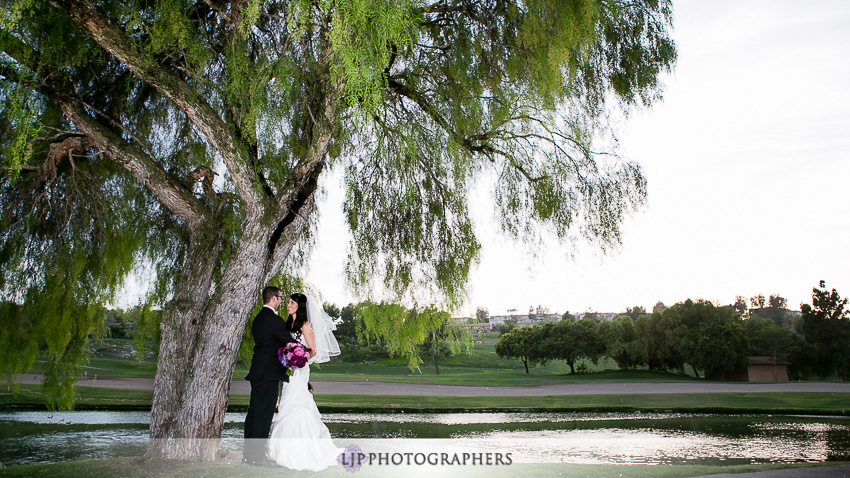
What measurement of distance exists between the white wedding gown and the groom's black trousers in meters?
0.12

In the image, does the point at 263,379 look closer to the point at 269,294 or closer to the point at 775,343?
the point at 269,294

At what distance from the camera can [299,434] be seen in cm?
471

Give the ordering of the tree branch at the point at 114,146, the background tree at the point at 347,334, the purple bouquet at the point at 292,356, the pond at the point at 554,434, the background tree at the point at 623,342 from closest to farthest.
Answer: the purple bouquet at the point at 292,356, the tree branch at the point at 114,146, the pond at the point at 554,434, the background tree at the point at 623,342, the background tree at the point at 347,334

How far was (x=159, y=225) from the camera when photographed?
289 inches

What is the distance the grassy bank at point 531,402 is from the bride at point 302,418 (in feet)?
38.5

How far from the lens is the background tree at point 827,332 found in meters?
33.6

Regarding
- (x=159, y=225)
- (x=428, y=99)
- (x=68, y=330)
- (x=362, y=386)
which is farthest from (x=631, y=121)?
(x=362, y=386)

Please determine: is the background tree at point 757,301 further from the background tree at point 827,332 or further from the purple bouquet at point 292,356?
the purple bouquet at point 292,356

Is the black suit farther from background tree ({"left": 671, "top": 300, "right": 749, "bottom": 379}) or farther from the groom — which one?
background tree ({"left": 671, "top": 300, "right": 749, "bottom": 379})

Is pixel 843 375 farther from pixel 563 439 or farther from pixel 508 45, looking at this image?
pixel 508 45

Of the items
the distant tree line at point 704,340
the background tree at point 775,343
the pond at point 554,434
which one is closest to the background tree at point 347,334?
the distant tree line at point 704,340

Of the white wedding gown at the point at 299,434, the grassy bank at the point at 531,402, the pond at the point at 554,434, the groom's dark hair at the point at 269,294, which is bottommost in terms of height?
the grassy bank at the point at 531,402

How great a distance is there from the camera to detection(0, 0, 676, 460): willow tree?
5004 millimetres

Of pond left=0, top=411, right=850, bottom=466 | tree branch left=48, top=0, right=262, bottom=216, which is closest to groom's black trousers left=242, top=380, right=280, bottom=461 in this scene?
tree branch left=48, top=0, right=262, bottom=216
